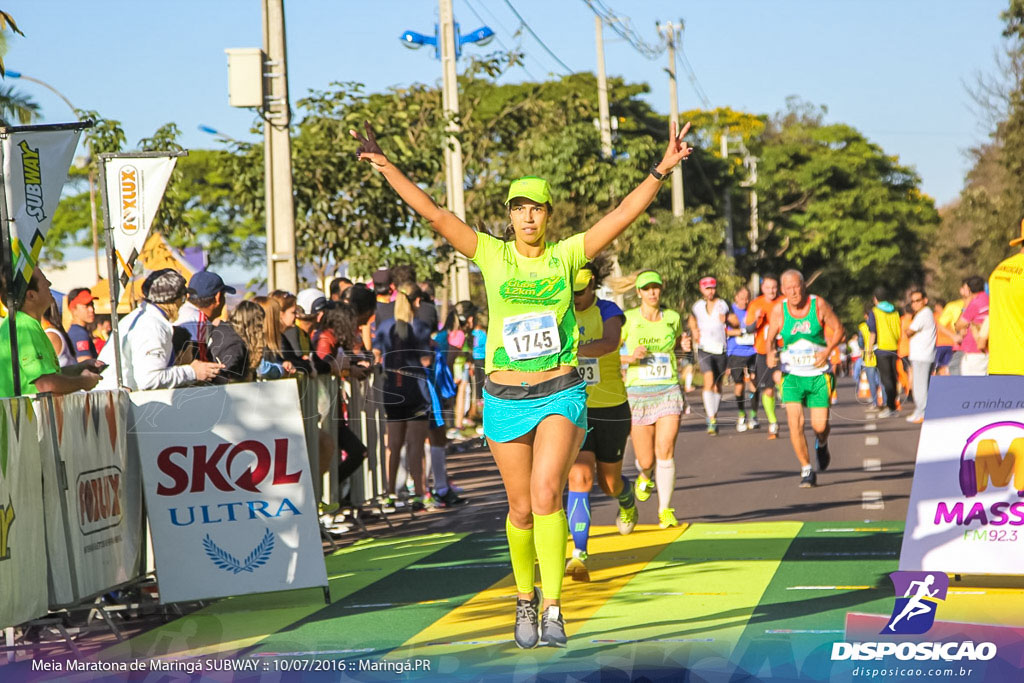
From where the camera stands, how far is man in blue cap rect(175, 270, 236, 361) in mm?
9875

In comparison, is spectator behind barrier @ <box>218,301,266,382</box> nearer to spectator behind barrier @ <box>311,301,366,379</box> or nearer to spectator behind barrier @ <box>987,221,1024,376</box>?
spectator behind barrier @ <box>311,301,366,379</box>

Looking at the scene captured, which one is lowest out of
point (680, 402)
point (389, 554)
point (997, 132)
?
point (389, 554)

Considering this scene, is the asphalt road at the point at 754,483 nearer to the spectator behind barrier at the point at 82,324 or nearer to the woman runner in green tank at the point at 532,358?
the spectator behind barrier at the point at 82,324

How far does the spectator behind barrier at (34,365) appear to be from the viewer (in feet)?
24.9

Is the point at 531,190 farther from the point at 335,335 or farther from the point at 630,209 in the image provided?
the point at 335,335

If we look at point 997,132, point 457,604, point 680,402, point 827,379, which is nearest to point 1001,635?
point 457,604

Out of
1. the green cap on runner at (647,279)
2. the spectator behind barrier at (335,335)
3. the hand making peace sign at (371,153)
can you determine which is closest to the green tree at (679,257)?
the spectator behind barrier at (335,335)

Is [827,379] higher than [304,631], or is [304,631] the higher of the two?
[827,379]

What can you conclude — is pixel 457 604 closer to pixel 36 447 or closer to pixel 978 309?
pixel 36 447

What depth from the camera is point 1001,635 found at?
684cm

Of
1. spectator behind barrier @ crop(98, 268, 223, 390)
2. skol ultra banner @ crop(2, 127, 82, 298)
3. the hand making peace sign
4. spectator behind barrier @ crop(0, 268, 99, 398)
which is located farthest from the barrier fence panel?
the hand making peace sign

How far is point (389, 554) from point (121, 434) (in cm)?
292

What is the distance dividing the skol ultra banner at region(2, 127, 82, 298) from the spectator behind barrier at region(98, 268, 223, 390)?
100 centimetres

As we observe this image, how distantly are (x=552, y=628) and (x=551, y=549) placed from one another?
0.38 metres
